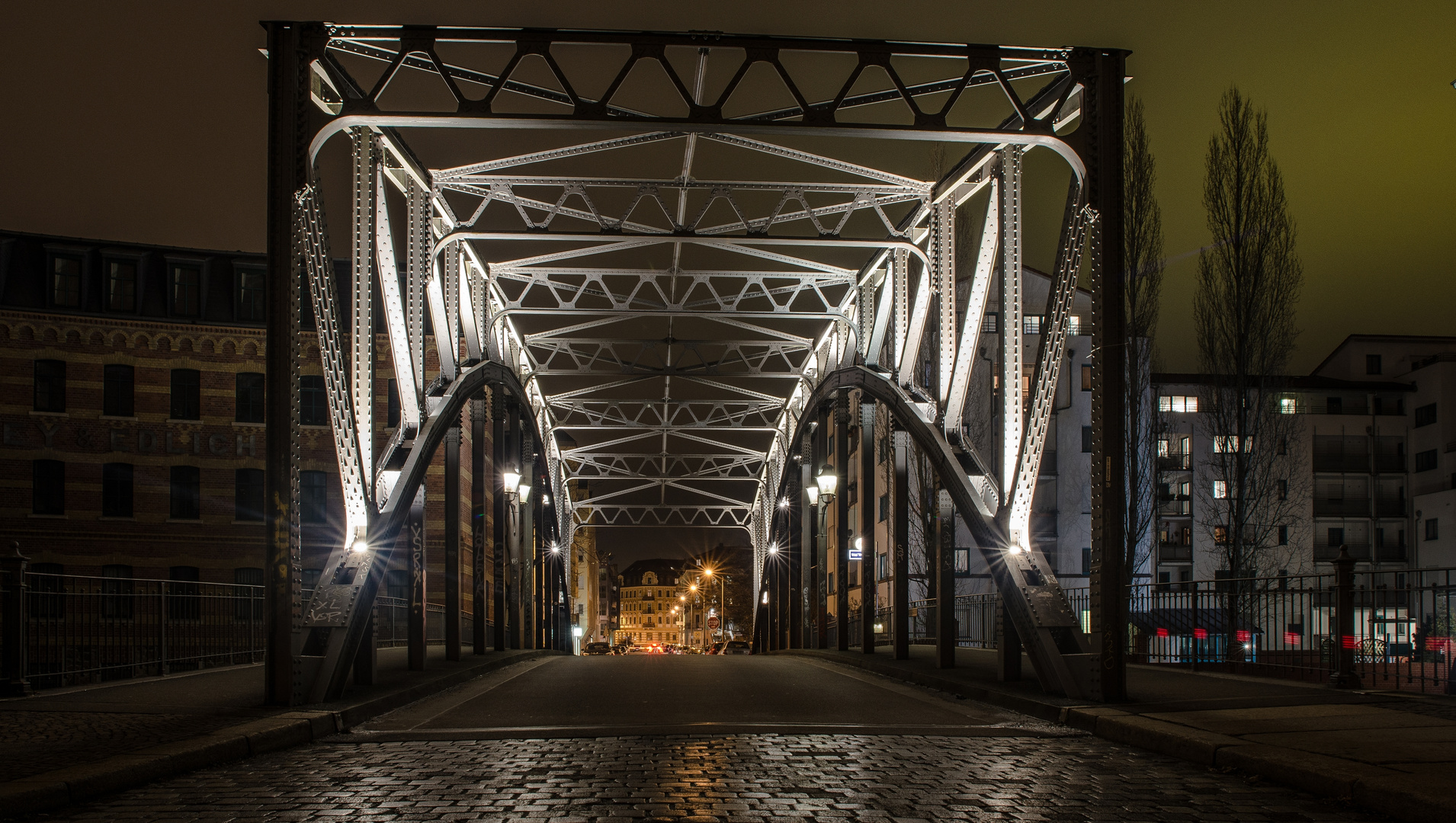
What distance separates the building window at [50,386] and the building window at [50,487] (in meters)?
1.56

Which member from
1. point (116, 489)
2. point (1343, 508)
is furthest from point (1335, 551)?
point (116, 489)

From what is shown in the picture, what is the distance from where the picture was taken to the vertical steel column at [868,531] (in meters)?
18.3

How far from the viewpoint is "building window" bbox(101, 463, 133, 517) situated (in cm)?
3478

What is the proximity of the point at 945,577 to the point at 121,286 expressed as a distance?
30121 millimetres

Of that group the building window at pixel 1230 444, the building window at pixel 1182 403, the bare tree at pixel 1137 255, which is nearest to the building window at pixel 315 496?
the bare tree at pixel 1137 255

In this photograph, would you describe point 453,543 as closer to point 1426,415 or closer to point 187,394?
point 187,394


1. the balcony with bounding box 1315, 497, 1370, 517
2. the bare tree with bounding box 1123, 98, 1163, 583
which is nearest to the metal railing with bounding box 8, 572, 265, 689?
the bare tree with bounding box 1123, 98, 1163, 583

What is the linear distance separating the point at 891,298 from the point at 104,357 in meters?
25.1

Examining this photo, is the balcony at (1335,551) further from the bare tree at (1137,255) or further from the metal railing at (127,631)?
the metal railing at (127,631)

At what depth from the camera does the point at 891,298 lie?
20609 mm

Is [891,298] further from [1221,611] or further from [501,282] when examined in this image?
[501,282]

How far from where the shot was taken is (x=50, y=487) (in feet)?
112

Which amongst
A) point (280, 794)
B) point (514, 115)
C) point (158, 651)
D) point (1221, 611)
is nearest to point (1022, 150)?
point (514, 115)

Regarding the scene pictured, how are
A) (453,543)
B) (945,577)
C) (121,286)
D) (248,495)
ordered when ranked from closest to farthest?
(945,577) → (453,543) → (121,286) → (248,495)
